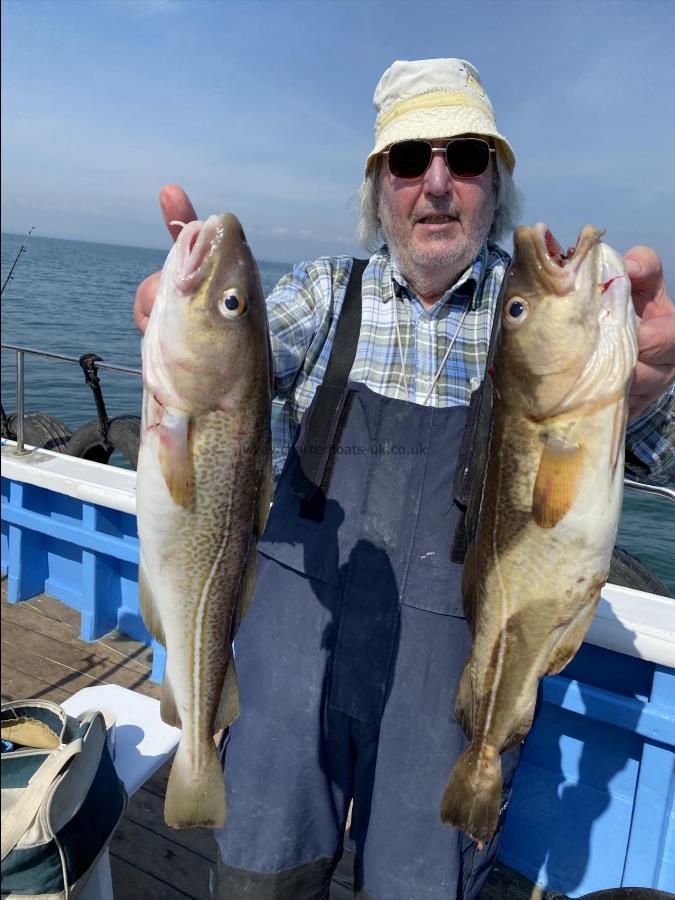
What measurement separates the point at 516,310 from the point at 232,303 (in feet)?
2.89

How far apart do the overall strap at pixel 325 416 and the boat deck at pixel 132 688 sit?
2.12 metres

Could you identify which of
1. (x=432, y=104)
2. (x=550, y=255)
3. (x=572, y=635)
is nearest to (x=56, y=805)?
(x=572, y=635)

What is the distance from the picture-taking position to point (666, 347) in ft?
6.70

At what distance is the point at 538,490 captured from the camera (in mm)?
2008

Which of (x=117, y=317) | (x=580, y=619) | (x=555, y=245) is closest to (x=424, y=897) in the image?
(x=580, y=619)

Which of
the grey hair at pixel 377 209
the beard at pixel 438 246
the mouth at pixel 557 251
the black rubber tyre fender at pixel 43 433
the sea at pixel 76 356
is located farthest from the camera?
the sea at pixel 76 356

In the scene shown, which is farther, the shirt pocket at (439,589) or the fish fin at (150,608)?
the shirt pocket at (439,589)

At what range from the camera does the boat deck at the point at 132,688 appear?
10.4 feet

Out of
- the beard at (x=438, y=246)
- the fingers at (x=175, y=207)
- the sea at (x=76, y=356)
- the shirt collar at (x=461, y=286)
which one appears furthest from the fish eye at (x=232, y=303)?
the sea at (x=76, y=356)

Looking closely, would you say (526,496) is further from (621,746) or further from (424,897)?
(621,746)

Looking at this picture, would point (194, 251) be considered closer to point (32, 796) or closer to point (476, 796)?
point (32, 796)

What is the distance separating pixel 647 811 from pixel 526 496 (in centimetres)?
218

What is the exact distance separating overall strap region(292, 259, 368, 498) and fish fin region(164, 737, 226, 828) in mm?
997

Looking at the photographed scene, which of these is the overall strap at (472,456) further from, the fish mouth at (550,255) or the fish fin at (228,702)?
the fish fin at (228,702)
